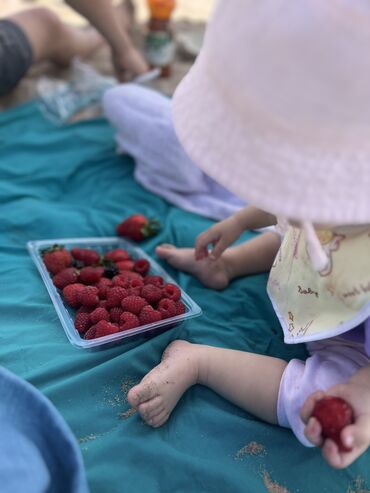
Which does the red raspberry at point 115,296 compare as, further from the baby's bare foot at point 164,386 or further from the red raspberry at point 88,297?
the baby's bare foot at point 164,386

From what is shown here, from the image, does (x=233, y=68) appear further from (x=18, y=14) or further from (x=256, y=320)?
(x=18, y=14)

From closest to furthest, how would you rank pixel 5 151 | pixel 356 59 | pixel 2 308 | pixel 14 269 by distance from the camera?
pixel 356 59 → pixel 2 308 → pixel 14 269 → pixel 5 151

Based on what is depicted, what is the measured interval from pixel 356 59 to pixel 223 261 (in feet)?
2.32

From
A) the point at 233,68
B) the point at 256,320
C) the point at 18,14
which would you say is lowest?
the point at 256,320

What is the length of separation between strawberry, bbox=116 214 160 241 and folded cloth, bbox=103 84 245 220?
165 millimetres

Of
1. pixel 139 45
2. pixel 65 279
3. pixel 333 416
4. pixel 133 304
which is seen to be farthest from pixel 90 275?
pixel 139 45

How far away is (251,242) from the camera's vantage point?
4.26 feet

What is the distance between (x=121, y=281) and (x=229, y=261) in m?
0.28

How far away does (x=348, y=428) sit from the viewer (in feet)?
2.38

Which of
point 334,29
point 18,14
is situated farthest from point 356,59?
point 18,14

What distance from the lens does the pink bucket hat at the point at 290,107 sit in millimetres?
623

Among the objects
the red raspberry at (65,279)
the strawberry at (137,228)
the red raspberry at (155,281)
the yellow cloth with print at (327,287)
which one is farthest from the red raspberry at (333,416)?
the strawberry at (137,228)

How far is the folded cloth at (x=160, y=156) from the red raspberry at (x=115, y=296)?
0.51 metres

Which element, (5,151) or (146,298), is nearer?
(146,298)
